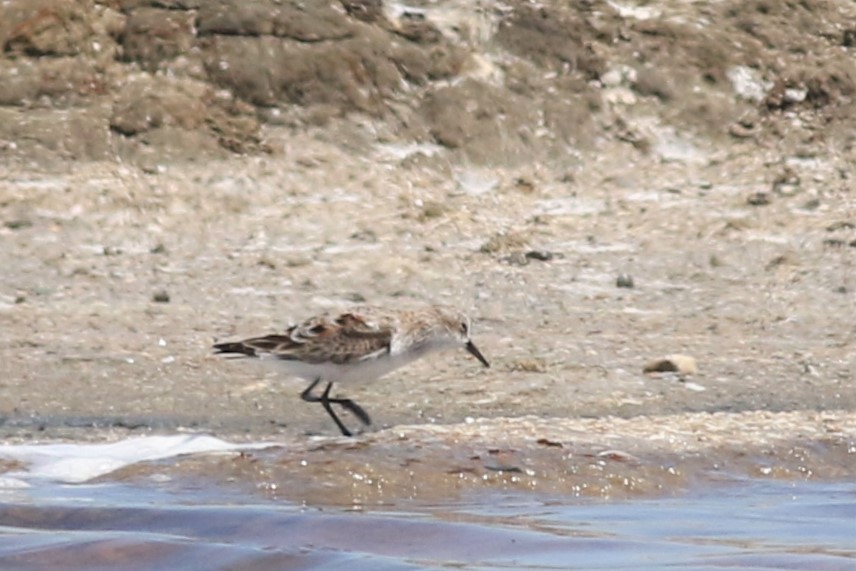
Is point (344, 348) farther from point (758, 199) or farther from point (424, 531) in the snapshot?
point (758, 199)

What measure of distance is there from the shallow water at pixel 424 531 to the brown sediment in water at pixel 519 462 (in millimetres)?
142

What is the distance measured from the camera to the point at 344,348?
924 cm

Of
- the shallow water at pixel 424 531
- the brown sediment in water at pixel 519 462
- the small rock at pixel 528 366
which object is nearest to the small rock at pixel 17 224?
the small rock at pixel 528 366

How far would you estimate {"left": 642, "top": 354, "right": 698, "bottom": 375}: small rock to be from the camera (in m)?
10.7

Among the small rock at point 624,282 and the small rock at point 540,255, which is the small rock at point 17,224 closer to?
the small rock at point 540,255

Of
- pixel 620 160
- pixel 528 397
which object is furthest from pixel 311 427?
pixel 620 160

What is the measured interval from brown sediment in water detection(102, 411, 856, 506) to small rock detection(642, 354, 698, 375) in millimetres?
1597

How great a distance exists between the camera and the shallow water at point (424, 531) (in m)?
6.51

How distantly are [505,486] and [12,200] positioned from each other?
5.76 m

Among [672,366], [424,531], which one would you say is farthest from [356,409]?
[424,531]

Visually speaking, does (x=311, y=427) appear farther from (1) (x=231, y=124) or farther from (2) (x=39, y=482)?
(1) (x=231, y=124)

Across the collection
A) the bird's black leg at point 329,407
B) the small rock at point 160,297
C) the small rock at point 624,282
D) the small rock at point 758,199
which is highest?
the small rock at point 758,199

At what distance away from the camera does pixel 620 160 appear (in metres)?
14.1

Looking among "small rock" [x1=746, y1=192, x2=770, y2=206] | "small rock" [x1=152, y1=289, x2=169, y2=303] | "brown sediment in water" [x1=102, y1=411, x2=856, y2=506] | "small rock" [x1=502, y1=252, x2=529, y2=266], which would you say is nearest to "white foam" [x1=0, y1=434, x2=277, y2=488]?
"brown sediment in water" [x1=102, y1=411, x2=856, y2=506]
